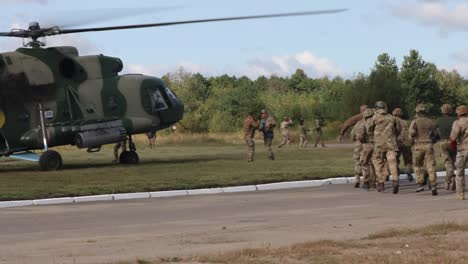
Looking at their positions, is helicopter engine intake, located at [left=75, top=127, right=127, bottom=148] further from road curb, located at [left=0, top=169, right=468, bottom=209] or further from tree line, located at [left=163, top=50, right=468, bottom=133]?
tree line, located at [left=163, top=50, right=468, bottom=133]

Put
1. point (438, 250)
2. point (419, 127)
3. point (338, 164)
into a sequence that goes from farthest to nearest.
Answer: point (338, 164) → point (419, 127) → point (438, 250)

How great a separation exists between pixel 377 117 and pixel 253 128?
36.2 ft

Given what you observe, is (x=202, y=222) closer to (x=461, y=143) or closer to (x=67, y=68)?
(x=461, y=143)

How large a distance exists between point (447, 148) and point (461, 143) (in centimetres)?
160

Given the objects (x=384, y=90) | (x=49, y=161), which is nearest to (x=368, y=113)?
(x=49, y=161)

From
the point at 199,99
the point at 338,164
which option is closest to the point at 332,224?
the point at 338,164

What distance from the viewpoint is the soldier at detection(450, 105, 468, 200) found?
17.2 metres

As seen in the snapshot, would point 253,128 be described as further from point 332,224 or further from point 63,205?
point 332,224

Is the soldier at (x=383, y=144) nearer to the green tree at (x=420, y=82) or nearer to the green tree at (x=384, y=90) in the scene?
the green tree at (x=384, y=90)

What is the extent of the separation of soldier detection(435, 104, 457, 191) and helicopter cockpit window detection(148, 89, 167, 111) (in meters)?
11.5

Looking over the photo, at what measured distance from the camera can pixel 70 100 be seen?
90.5 ft

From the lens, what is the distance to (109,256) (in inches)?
405

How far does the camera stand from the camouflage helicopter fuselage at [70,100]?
26.4 meters

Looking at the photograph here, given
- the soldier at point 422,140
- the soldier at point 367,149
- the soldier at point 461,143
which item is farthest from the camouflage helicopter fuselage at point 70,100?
the soldier at point 461,143
